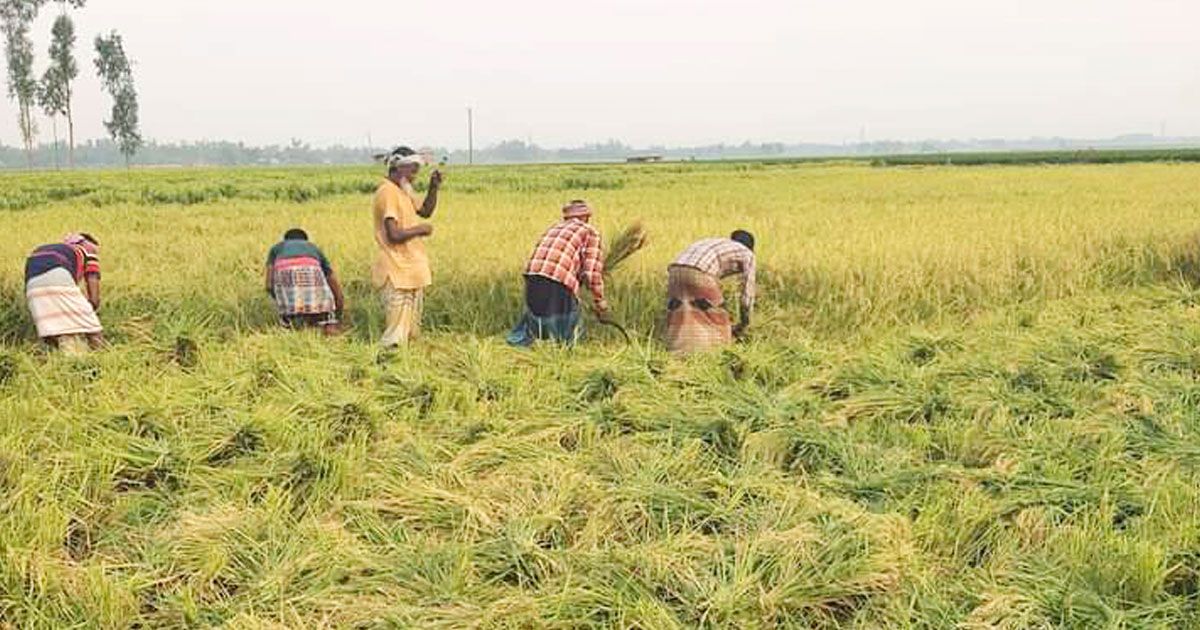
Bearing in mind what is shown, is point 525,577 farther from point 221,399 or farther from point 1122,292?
point 1122,292

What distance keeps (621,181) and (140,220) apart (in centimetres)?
1263

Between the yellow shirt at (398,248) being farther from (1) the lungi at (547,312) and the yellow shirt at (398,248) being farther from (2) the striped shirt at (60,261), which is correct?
(2) the striped shirt at (60,261)

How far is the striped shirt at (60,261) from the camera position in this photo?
479 centimetres

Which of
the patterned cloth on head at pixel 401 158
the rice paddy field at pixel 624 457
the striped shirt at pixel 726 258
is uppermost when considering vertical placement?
the patterned cloth on head at pixel 401 158

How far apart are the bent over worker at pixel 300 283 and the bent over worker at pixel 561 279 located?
1172 millimetres

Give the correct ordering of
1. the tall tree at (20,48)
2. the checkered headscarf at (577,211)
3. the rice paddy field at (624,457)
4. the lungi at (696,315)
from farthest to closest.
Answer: the tall tree at (20,48) < the checkered headscarf at (577,211) < the lungi at (696,315) < the rice paddy field at (624,457)

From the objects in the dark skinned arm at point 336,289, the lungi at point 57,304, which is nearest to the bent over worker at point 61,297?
the lungi at point 57,304

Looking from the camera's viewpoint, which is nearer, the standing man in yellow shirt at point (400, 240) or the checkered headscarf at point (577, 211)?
the standing man in yellow shirt at point (400, 240)

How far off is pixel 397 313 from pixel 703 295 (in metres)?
1.84

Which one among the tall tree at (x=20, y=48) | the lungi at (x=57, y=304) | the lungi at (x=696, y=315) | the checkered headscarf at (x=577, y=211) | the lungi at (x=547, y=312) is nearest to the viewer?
the lungi at (x=57, y=304)

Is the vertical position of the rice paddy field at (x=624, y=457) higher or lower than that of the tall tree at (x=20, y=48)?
lower

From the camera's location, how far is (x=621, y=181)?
20.7 metres

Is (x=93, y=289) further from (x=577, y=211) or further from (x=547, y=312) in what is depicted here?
(x=577, y=211)

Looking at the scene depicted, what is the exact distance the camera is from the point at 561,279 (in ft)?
16.4
